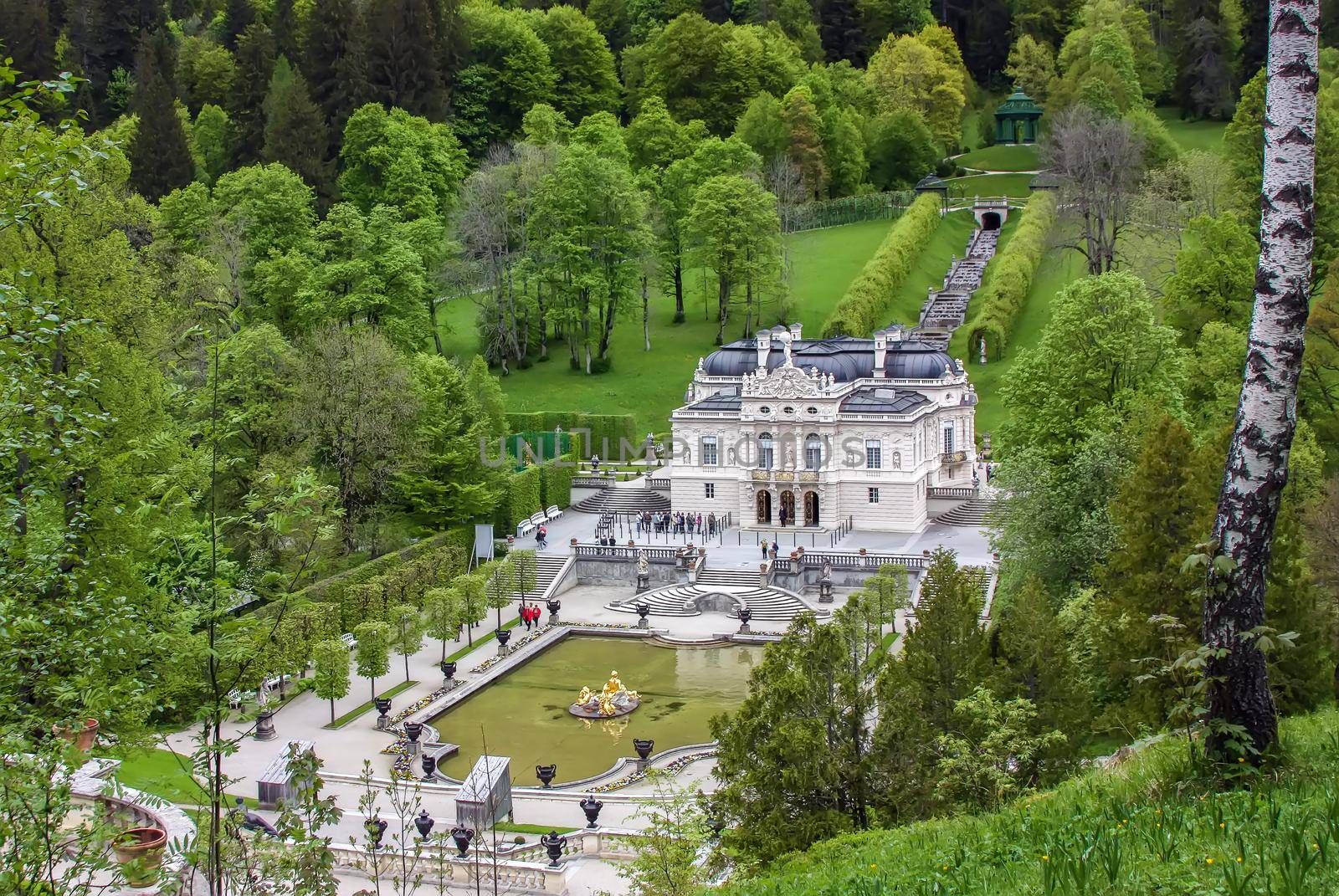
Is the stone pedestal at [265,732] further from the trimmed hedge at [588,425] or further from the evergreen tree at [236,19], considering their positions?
the evergreen tree at [236,19]

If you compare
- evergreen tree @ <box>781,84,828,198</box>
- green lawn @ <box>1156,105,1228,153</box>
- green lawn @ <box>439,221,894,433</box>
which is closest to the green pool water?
green lawn @ <box>439,221,894,433</box>

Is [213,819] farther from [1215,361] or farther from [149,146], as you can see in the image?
[149,146]

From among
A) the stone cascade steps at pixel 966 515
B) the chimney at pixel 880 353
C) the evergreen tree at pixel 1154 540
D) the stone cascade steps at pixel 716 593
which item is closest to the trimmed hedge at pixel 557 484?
the stone cascade steps at pixel 716 593

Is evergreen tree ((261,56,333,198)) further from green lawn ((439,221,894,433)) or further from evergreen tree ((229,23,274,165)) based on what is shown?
green lawn ((439,221,894,433))

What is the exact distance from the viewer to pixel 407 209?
82.5 meters

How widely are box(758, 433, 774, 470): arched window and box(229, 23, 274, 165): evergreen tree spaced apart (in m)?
43.1

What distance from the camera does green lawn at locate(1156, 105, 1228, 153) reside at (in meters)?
97.4

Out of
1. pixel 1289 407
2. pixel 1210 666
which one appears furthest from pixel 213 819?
pixel 1289 407

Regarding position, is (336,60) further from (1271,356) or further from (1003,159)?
(1271,356)

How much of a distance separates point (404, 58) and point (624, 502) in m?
39.3

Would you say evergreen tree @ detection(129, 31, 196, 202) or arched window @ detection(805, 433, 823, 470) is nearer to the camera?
arched window @ detection(805, 433, 823, 470)

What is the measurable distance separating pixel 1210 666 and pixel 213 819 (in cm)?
962

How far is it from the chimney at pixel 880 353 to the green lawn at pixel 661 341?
499 inches

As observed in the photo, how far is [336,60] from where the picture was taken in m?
89.5
